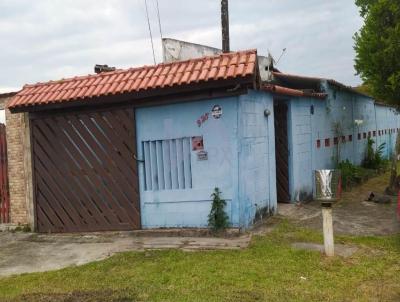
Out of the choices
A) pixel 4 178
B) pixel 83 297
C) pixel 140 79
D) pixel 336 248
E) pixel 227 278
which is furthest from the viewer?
pixel 4 178

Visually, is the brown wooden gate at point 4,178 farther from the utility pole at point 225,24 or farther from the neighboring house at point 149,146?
the utility pole at point 225,24

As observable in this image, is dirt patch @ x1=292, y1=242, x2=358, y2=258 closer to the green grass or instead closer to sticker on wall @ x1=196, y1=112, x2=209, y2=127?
the green grass

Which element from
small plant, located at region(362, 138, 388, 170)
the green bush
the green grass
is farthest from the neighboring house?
small plant, located at region(362, 138, 388, 170)

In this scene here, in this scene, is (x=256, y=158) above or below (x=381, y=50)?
below

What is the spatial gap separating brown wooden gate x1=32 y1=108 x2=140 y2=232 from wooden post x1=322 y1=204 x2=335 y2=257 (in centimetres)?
389

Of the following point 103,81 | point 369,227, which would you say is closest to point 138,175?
point 103,81

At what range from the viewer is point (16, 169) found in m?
10.7

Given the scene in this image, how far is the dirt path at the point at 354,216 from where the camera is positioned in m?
9.12

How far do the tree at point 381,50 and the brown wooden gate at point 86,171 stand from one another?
6872mm

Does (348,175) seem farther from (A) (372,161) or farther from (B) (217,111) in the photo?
(B) (217,111)

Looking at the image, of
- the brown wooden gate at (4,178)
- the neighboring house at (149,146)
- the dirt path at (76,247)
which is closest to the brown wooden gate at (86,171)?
the neighboring house at (149,146)

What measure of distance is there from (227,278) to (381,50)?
8709 millimetres

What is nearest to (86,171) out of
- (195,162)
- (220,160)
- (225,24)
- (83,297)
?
(195,162)

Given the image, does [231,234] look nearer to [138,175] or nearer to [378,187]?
[138,175]
